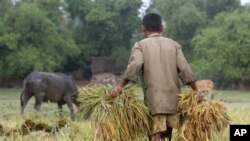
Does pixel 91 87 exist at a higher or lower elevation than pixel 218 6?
lower

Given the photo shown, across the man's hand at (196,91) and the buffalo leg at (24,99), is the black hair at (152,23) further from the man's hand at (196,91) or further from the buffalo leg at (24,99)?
the buffalo leg at (24,99)

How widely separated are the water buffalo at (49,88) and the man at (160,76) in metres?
10.5

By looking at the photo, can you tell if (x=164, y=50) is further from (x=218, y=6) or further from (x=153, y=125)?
(x=218, y=6)

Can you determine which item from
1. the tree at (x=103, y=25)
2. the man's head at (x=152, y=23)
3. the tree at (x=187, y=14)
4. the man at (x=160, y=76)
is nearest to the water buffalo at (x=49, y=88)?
the man's head at (x=152, y=23)

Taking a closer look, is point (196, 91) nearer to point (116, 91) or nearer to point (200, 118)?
point (200, 118)

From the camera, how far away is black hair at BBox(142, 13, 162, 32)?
6160 millimetres

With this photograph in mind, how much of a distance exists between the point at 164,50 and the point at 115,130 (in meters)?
1.05

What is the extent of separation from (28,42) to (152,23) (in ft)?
122

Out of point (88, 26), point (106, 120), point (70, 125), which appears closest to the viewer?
point (106, 120)

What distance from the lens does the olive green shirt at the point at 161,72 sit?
5.97 metres

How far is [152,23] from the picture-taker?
6.19 metres

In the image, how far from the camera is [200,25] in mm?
48844

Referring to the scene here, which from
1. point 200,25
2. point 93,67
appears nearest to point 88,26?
point 93,67

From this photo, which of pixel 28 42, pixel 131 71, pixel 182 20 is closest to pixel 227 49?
pixel 182 20
